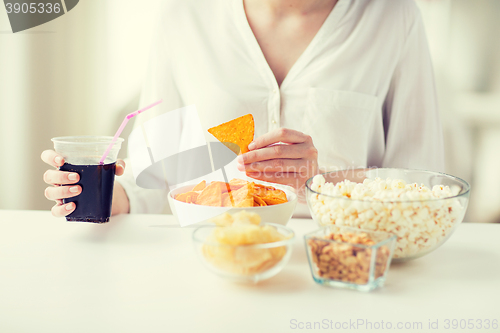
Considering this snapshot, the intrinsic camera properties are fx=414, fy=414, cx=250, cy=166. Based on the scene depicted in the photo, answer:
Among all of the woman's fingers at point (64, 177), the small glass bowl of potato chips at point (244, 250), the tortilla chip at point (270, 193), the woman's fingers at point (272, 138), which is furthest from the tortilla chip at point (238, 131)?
the small glass bowl of potato chips at point (244, 250)

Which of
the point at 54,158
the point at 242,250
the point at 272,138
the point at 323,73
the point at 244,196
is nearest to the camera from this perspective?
the point at 242,250

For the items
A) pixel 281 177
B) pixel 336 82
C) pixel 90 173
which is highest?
pixel 336 82

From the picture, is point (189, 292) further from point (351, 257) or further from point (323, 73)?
point (323, 73)

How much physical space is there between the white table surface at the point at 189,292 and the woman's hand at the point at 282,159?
0.29 metres

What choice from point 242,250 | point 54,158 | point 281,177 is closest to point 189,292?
point 242,250

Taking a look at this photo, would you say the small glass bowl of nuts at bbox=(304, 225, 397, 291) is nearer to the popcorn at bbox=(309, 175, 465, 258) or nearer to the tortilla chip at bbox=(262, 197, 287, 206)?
the popcorn at bbox=(309, 175, 465, 258)

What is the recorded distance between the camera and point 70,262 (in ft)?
2.53

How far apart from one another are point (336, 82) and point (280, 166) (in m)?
0.54

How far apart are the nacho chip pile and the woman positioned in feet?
2.13

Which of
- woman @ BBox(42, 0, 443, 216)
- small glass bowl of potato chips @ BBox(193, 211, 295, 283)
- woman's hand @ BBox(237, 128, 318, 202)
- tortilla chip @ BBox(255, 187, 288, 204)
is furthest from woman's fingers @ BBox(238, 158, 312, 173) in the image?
small glass bowl of potato chips @ BBox(193, 211, 295, 283)

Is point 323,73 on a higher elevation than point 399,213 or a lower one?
higher

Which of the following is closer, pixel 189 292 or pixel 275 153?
pixel 189 292


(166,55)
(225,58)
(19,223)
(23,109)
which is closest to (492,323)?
(19,223)

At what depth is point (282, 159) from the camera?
3.88ft
